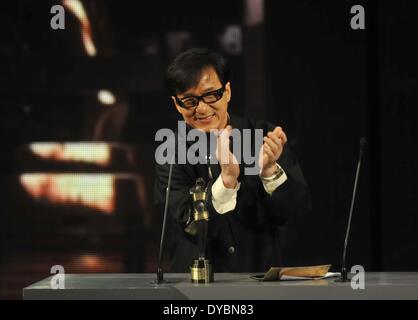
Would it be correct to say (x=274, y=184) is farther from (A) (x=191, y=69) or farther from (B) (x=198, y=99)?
(A) (x=191, y=69)

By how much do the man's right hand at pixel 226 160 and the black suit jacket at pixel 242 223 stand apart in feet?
0.90

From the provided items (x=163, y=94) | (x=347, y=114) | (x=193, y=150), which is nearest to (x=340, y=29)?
(x=347, y=114)

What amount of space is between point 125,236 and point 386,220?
1.55 meters

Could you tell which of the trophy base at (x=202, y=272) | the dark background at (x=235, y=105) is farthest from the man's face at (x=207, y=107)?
the trophy base at (x=202, y=272)

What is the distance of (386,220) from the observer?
4672mm

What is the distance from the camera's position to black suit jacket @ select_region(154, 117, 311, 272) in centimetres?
337

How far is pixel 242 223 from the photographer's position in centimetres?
358

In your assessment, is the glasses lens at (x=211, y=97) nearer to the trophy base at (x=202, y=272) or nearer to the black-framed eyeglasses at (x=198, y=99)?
the black-framed eyeglasses at (x=198, y=99)

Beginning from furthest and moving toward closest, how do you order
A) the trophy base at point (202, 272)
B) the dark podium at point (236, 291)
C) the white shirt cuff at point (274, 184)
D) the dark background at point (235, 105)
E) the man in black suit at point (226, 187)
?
1. the dark background at point (235, 105)
2. the white shirt cuff at point (274, 184)
3. the man in black suit at point (226, 187)
4. the trophy base at point (202, 272)
5. the dark podium at point (236, 291)

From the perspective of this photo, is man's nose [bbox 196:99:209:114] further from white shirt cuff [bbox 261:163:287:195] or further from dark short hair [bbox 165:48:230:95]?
white shirt cuff [bbox 261:163:287:195]

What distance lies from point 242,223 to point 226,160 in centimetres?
68

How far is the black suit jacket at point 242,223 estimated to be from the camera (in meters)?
3.37
